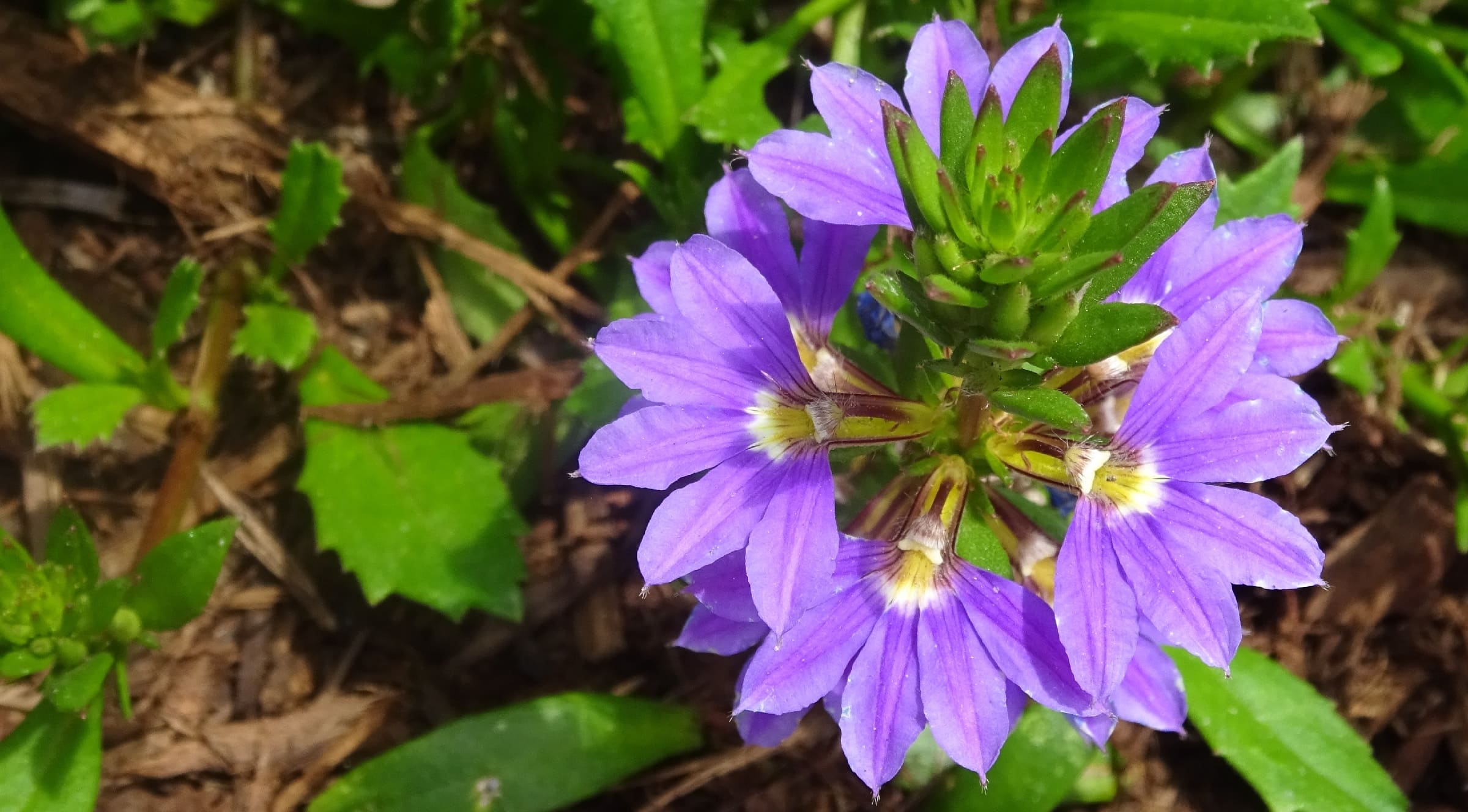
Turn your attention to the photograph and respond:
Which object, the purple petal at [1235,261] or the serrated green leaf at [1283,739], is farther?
the serrated green leaf at [1283,739]

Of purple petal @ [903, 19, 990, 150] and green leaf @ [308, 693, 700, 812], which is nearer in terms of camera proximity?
purple petal @ [903, 19, 990, 150]

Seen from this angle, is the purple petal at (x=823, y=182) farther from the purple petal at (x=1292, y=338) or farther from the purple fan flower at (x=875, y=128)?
the purple petal at (x=1292, y=338)

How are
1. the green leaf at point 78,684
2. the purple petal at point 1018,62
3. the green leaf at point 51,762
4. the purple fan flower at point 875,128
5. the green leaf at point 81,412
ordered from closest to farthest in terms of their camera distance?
the purple fan flower at point 875,128 → the purple petal at point 1018,62 → the green leaf at point 78,684 → the green leaf at point 51,762 → the green leaf at point 81,412

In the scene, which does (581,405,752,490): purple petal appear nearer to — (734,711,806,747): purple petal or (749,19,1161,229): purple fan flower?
(749,19,1161,229): purple fan flower

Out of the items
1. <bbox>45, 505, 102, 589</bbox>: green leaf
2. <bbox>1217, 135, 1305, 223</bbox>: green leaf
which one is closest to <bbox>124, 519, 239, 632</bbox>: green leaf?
<bbox>45, 505, 102, 589</bbox>: green leaf

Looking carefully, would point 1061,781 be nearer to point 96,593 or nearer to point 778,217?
point 778,217

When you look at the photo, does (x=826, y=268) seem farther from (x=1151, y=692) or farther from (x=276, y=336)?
(x=276, y=336)

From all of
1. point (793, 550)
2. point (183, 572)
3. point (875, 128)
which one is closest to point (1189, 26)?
point (875, 128)

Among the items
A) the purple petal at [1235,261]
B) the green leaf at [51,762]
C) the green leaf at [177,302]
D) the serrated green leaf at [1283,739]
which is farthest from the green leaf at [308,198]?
the serrated green leaf at [1283,739]
